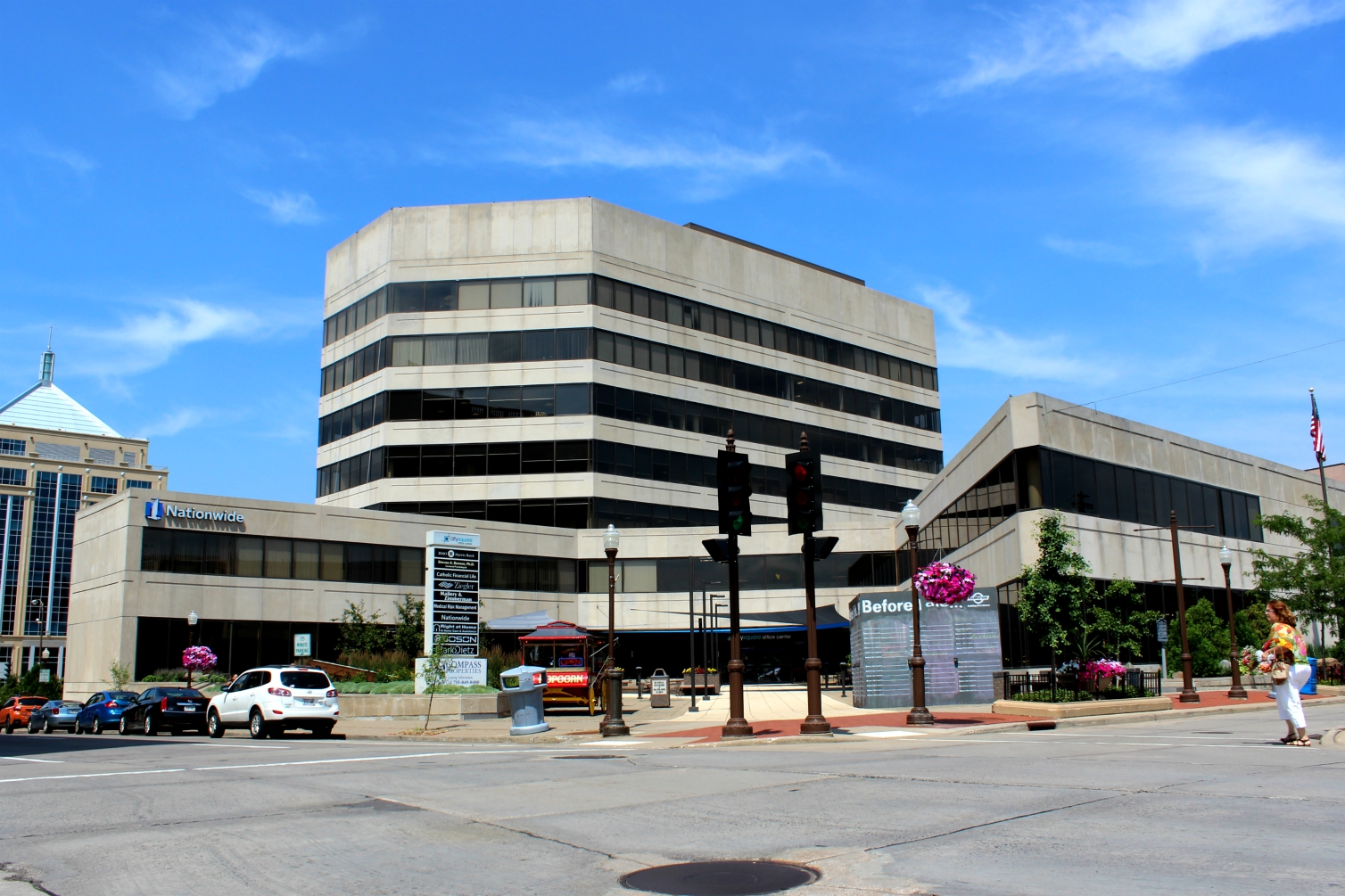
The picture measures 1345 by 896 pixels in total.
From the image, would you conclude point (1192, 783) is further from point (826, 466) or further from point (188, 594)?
point (826, 466)

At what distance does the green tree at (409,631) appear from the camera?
4684 centimetres

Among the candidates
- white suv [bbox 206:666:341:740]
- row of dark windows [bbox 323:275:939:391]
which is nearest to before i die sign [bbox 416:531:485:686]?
white suv [bbox 206:666:341:740]

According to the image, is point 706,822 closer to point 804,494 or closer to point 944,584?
point 804,494

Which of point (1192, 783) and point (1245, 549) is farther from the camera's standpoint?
point (1245, 549)

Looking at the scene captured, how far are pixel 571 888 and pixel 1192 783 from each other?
7.02 m

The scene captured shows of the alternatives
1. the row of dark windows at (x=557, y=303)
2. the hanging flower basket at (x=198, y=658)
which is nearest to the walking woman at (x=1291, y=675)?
the hanging flower basket at (x=198, y=658)

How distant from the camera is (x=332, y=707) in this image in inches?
1045

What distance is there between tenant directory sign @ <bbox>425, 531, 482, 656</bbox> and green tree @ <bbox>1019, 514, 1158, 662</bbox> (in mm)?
19444

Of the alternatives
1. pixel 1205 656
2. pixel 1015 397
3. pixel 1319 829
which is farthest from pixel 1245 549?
pixel 1319 829

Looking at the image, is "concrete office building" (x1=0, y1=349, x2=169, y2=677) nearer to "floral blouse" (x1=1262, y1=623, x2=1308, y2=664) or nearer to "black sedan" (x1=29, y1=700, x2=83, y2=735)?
"black sedan" (x1=29, y1=700, x2=83, y2=735)

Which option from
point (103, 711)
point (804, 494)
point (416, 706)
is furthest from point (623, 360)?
point (804, 494)

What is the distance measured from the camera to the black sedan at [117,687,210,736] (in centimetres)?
3014

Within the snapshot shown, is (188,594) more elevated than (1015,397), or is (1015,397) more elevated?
(1015,397)

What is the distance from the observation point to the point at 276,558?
4950 cm
